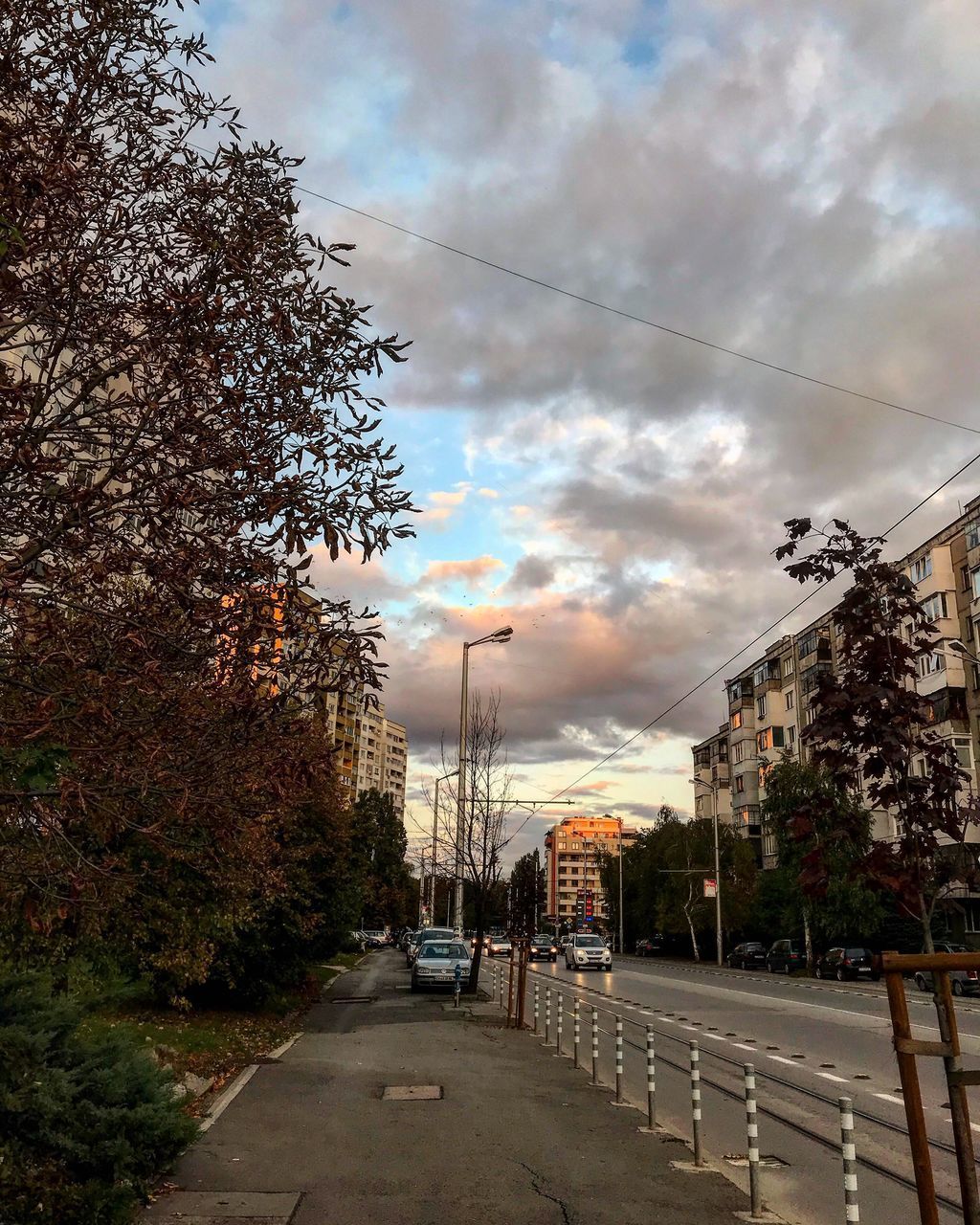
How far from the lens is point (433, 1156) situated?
896cm

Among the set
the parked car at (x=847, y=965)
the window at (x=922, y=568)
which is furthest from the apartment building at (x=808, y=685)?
the parked car at (x=847, y=965)

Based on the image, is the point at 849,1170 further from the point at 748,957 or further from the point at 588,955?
the point at 748,957

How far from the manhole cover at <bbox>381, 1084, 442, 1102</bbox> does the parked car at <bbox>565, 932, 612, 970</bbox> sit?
37865 mm

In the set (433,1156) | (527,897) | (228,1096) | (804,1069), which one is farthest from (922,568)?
(527,897)

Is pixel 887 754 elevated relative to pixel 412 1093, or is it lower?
elevated

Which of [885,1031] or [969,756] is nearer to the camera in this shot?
[885,1031]

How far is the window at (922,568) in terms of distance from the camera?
51.8 metres

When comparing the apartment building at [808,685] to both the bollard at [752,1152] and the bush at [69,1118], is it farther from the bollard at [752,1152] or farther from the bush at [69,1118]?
the bush at [69,1118]

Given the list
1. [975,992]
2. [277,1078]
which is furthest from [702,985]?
[277,1078]

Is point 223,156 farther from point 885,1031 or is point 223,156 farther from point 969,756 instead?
point 969,756

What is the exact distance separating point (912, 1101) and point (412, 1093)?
8.79 metres

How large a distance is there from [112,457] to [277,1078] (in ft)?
33.9

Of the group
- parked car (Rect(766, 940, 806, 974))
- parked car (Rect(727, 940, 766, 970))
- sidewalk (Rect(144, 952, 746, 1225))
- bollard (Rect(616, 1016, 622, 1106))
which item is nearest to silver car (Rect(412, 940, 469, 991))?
sidewalk (Rect(144, 952, 746, 1225))

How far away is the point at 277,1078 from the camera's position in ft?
43.3
